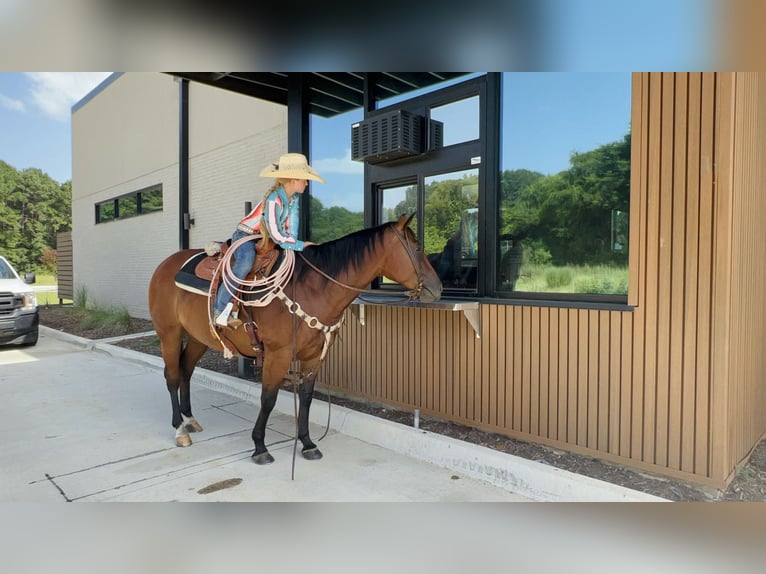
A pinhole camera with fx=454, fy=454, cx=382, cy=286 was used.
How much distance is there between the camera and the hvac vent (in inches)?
166

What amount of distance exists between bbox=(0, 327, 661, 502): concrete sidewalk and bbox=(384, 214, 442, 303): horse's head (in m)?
1.15

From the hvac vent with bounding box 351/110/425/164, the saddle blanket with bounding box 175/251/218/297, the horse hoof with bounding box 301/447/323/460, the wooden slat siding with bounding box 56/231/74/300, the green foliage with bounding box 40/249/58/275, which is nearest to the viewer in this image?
the horse hoof with bounding box 301/447/323/460

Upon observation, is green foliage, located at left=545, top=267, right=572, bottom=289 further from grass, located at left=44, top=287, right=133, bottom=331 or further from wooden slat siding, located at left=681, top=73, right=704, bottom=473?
grass, located at left=44, top=287, right=133, bottom=331

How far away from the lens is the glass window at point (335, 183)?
505cm

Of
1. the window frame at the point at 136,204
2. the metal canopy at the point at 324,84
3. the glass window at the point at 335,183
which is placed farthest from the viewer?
the window frame at the point at 136,204

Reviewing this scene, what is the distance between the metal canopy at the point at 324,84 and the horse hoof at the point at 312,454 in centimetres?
349

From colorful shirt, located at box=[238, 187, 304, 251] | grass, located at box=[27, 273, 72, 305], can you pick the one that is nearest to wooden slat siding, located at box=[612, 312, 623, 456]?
colorful shirt, located at box=[238, 187, 304, 251]

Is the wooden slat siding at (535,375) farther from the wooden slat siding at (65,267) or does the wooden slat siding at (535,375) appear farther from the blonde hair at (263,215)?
the wooden slat siding at (65,267)

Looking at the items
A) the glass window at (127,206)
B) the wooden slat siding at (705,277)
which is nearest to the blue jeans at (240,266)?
the wooden slat siding at (705,277)

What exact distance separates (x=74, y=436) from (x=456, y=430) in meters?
3.37

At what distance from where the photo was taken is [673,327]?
2865mm

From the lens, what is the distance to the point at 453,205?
13.6 ft
